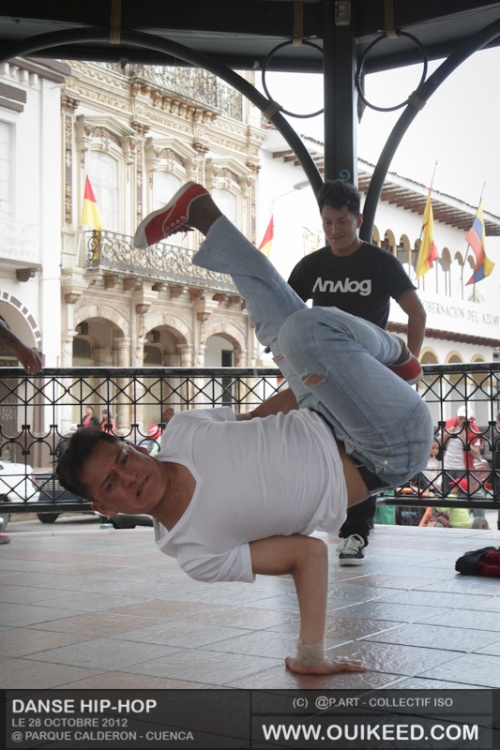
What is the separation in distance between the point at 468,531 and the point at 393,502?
22.0 inches

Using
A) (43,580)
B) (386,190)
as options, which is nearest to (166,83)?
(386,190)

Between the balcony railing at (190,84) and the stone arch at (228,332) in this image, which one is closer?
the balcony railing at (190,84)

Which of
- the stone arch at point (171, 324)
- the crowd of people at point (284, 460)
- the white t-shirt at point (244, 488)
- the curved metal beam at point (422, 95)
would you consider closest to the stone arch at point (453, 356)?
the stone arch at point (171, 324)

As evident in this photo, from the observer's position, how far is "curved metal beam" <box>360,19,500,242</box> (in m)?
4.96

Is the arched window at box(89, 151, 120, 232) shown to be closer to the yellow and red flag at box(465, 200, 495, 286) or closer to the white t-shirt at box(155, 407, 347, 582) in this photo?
the yellow and red flag at box(465, 200, 495, 286)

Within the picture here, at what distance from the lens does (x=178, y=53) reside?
5168mm

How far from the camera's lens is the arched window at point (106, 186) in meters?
23.5

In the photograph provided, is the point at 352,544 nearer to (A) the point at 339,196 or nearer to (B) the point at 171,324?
(A) the point at 339,196

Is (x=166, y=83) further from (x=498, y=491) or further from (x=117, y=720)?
(x=117, y=720)

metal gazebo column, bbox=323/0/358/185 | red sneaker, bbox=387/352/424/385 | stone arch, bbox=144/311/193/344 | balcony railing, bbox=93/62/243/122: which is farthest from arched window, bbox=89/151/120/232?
red sneaker, bbox=387/352/424/385

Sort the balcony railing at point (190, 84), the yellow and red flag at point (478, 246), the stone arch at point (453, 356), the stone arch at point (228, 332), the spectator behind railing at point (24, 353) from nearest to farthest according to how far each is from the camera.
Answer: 1. the spectator behind railing at point (24, 353)
2. the balcony railing at point (190, 84)
3. the stone arch at point (228, 332)
4. the yellow and red flag at point (478, 246)
5. the stone arch at point (453, 356)

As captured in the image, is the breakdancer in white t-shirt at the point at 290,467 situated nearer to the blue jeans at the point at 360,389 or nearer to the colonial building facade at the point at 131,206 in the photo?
the blue jeans at the point at 360,389

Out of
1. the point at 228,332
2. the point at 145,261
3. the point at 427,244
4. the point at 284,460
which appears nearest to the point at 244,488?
the point at 284,460

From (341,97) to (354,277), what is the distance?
1158 millimetres
